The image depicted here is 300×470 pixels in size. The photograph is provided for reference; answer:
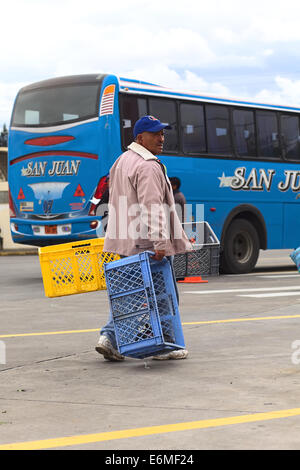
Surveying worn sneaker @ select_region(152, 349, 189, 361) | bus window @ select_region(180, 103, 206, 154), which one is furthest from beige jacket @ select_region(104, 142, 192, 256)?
bus window @ select_region(180, 103, 206, 154)

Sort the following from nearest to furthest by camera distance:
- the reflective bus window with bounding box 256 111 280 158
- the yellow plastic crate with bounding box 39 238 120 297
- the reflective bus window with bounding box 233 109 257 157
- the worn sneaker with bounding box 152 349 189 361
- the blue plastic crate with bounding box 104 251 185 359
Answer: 1. the blue plastic crate with bounding box 104 251 185 359
2. the worn sneaker with bounding box 152 349 189 361
3. the yellow plastic crate with bounding box 39 238 120 297
4. the reflective bus window with bounding box 233 109 257 157
5. the reflective bus window with bounding box 256 111 280 158

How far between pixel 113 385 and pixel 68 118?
35.5 feet

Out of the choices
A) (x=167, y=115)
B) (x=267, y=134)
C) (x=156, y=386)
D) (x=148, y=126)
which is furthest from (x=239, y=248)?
(x=156, y=386)

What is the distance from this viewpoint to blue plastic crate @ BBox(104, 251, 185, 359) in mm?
6742

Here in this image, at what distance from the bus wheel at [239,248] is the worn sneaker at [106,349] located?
10838mm

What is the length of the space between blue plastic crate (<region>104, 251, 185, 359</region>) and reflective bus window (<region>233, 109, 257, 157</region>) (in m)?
11.5

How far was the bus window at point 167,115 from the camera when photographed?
16.8m

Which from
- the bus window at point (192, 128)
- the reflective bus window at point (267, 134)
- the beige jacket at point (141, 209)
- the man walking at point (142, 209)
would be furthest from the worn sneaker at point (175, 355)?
the reflective bus window at point (267, 134)

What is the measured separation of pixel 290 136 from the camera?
768 inches

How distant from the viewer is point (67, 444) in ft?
14.7

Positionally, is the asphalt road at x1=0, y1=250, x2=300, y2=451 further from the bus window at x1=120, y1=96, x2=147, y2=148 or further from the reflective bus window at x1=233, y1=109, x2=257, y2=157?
the reflective bus window at x1=233, y1=109, x2=257, y2=157
